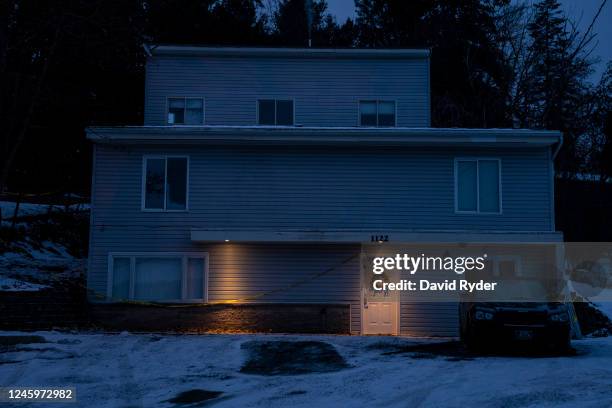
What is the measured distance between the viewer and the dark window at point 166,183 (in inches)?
692

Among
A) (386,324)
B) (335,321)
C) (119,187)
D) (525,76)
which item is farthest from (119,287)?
(525,76)

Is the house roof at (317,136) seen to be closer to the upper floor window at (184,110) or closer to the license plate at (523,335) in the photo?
the upper floor window at (184,110)

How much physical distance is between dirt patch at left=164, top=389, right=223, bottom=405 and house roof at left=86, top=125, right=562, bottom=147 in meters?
8.83

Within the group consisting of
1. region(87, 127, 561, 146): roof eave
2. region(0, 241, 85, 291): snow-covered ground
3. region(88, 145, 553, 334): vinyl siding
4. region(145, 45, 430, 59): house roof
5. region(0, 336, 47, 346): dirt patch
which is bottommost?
region(0, 336, 47, 346): dirt patch

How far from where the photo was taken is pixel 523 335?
12414mm

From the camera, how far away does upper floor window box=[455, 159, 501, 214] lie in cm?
1783

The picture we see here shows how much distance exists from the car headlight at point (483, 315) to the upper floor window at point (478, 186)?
5.46 metres

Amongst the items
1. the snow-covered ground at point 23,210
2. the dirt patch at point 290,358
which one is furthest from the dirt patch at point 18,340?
the snow-covered ground at point 23,210

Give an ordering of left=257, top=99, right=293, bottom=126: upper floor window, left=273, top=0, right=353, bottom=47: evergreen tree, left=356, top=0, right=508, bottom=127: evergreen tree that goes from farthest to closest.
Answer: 1. left=273, top=0, right=353, bottom=47: evergreen tree
2. left=356, top=0, right=508, bottom=127: evergreen tree
3. left=257, top=99, right=293, bottom=126: upper floor window

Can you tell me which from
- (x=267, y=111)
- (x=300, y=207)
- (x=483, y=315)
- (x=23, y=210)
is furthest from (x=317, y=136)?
(x=23, y=210)

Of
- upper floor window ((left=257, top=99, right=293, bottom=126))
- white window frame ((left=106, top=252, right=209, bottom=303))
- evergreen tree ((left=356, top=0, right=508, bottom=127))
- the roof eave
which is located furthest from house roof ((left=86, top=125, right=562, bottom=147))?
evergreen tree ((left=356, top=0, right=508, bottom=127))

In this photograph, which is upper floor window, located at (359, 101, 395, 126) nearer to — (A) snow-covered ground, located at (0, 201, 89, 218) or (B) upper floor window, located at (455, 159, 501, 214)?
(B) upper floor window, located at (455, 159, 501, 214)

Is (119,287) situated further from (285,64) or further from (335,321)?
(285,64)

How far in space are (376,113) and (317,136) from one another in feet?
15.2
